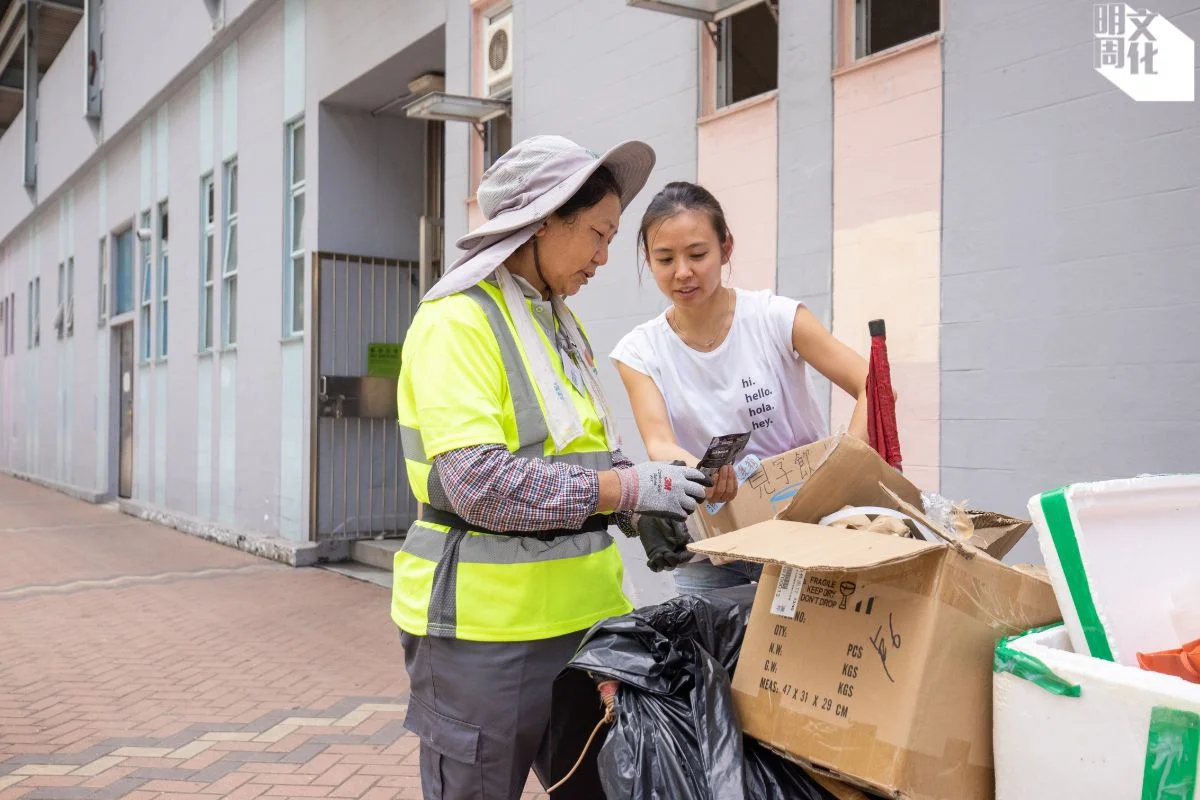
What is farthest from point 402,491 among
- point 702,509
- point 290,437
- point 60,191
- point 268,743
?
point 60,191

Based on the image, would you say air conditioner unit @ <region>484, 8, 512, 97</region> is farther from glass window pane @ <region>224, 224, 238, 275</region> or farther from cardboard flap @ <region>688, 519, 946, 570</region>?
cardboard flap @ <region>688, 519, 946, 570</region>

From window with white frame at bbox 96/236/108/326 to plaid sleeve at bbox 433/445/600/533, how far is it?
625 inches

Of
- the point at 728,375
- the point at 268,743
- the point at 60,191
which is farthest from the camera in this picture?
the point at 60,191

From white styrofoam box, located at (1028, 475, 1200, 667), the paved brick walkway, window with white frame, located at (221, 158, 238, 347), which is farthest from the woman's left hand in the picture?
window with white frame, located at (221, 158, 238, 347)

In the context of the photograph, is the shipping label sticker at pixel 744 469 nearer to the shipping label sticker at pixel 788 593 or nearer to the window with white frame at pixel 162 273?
the shipping label sticker at pixel 788 593

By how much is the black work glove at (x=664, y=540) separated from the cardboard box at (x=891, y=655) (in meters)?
0.52

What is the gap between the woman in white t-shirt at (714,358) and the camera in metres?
2.71

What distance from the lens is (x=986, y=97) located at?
405 centimetres

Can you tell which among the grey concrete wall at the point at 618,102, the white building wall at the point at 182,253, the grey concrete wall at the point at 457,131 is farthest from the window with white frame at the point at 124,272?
the grey concrete wall at the point at 618,102

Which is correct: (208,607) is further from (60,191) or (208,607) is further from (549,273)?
(60,191)

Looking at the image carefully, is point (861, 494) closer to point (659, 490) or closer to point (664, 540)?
point (659, 490)

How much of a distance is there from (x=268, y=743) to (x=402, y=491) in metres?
5.54

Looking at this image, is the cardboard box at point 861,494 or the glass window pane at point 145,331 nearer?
the cardboard box at point 861,494

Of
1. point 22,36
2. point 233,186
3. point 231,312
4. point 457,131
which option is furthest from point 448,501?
point 22,36
